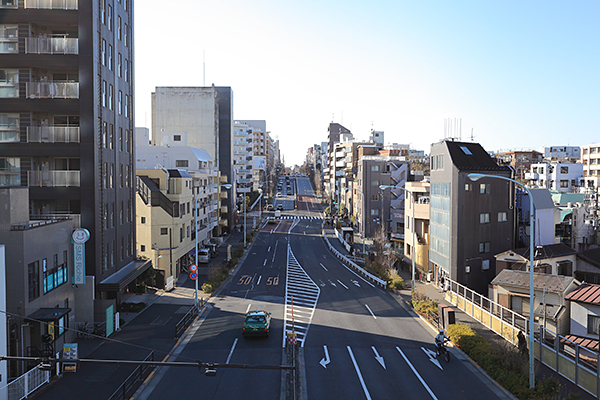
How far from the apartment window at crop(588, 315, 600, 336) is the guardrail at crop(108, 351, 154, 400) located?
25.8 metres

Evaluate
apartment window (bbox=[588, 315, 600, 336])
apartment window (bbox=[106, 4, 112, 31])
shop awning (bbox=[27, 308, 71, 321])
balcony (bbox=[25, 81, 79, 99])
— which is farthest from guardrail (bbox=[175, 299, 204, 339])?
apartment window (bbox=[588, 315, 600, 336])

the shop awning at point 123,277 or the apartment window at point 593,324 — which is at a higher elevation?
the shop awning at point 123,277

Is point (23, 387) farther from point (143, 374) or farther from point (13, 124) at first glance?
point (13, 124)

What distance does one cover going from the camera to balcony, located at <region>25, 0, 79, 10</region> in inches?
1144

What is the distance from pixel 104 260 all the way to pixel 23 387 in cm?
1308

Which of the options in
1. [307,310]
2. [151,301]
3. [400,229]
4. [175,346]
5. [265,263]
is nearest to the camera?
[175,346]

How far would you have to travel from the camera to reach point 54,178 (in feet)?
94.2

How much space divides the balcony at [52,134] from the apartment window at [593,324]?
35.1 m

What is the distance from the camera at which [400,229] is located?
61812mm

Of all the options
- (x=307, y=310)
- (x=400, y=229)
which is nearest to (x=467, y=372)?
(x=307, y=310)

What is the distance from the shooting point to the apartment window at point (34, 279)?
2138cm

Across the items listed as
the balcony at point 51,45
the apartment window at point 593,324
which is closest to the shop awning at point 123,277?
the balcony at point 51,45

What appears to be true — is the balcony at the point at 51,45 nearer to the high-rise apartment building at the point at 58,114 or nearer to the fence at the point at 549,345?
the high-rise apartment building at the point at 58,114

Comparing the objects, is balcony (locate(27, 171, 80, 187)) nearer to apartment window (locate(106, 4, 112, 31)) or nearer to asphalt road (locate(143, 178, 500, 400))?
apartment window (locate(106, 4, 112, 31))
